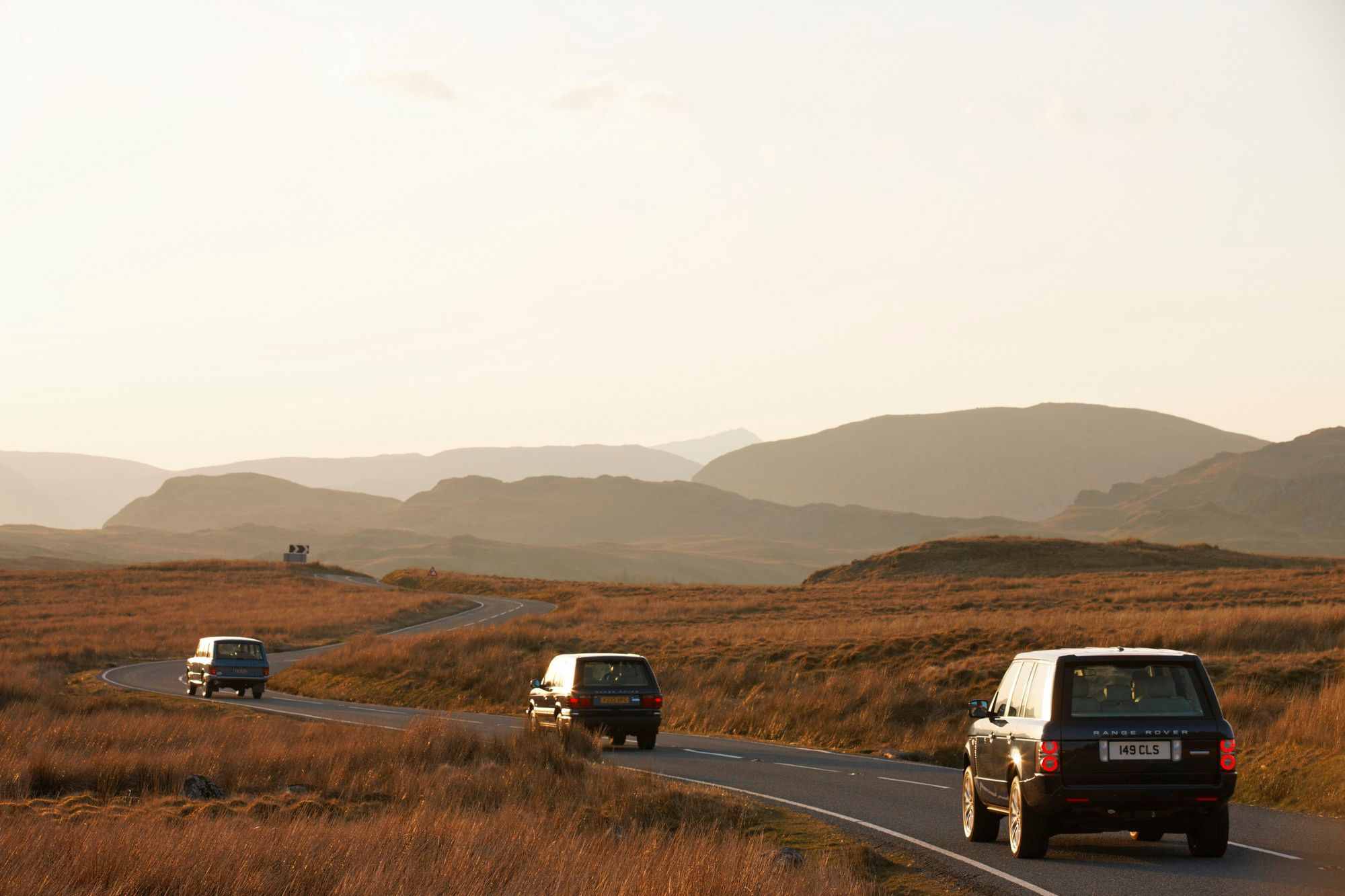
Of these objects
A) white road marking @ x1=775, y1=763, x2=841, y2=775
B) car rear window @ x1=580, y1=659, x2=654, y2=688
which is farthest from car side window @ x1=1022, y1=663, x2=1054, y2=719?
car rear window @ x1=580, y1=659, x2=654, y2=688

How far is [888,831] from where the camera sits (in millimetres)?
14891

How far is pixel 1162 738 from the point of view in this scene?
12.0 m

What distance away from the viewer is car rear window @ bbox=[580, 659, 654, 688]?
25031 mm

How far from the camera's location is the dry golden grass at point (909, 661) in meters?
21.5

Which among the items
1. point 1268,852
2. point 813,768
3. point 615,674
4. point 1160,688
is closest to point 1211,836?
point 1268,852

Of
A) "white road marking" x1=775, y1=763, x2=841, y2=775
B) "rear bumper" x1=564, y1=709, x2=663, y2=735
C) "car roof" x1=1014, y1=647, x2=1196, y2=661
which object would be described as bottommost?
"white road marking" x1=775, y1=763, x2=841, y2=775

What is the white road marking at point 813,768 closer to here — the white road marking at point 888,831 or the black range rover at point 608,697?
the white road marking at point 888,831

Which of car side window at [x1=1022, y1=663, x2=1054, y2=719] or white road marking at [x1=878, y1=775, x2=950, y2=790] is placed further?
white road marking at [x1=878, y1=775, x2=950, y2=790]

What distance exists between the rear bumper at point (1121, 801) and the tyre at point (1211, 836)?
0.82ft

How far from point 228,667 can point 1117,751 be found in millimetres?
33815

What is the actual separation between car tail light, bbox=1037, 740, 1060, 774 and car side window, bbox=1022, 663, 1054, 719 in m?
0.30

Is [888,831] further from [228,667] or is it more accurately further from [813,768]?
[228,667]

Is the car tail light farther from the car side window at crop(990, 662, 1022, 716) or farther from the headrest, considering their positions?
the car side window at crop(990, 662, 1022, 716)

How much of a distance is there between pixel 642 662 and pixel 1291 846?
1374 centimetres
